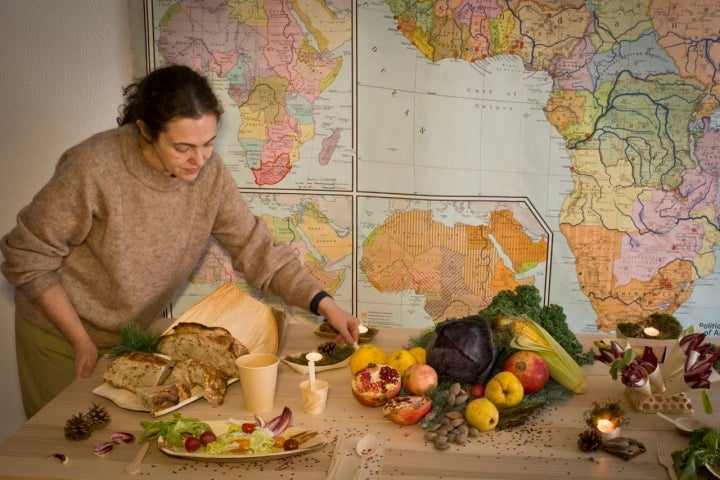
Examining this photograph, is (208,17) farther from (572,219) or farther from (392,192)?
(572,219)

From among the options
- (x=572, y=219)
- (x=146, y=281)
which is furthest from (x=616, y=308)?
(x=146, y=281)

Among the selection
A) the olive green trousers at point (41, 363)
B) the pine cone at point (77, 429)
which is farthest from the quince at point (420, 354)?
the olive green trousers at point (41, 363)

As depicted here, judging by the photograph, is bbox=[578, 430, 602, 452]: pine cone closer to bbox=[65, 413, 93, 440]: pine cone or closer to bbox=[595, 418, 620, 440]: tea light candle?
bbox=[595, 418, 620, 440]: tea light candle

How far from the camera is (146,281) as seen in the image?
2.16 metres

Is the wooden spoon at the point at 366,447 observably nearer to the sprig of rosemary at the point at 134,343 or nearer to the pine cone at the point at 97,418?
the pine cone at the point at 97,418

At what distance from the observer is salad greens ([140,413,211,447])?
4.63 ft

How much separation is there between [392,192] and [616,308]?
1242 millimetres

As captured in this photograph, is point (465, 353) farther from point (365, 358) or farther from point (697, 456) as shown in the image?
point (697, 456)

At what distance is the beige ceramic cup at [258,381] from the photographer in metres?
1.56

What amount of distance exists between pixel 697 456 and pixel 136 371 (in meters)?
1.33

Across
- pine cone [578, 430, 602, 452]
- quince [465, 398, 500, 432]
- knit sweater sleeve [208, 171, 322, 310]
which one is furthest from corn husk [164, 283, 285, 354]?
pine cone [578, 430, 602, 452]

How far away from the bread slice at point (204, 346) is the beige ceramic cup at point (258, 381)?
12 centimetres

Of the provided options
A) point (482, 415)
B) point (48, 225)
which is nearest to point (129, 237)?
point (48, 225)

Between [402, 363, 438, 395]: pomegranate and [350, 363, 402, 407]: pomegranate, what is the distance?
25 mm
